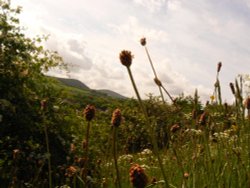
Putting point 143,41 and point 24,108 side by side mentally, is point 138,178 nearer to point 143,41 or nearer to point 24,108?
point 143,41

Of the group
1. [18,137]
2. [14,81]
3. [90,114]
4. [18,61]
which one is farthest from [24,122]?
[90,114]

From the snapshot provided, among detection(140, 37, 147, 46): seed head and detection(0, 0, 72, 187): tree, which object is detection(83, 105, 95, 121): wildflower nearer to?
detection(140, 37, 147, 46): seed head

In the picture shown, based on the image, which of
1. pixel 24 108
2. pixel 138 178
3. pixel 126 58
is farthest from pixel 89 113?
pixel 24 108

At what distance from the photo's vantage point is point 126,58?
4.19ft

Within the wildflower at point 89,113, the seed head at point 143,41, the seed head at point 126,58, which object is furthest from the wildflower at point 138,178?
the seed head at point 143,41

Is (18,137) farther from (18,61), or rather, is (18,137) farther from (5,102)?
(18,61)

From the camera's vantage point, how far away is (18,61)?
5543 millimetres

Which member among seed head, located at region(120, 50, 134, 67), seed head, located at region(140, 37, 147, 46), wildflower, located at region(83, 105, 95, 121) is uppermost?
seed head, located at region(140, 37, 147, 46)

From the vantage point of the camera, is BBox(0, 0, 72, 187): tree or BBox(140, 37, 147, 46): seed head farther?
BBox(0, 0, 72, 187): tree

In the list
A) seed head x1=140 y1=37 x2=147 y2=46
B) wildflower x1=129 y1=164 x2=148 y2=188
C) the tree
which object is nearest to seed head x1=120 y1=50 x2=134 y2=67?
wildflower x1=129 y1=164 x2=148 y2=188

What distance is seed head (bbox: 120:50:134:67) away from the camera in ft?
4.09

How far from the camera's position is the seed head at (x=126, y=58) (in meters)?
1.25

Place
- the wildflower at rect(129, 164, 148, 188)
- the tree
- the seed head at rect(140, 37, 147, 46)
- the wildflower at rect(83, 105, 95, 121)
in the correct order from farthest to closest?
the tree
the seed head at rect(140, 37, 147, 46)
the wildflower at rect(83, 105, 95, 121)
the wildflower at rect(129, 164, 148, 188)

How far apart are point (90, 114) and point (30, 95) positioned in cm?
400
